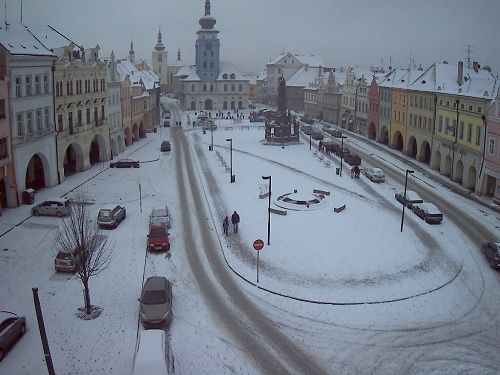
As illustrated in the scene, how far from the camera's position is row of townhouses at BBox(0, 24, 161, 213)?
38.2 m

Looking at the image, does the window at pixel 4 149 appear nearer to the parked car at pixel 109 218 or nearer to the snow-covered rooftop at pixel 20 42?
the snow-covered rooftop at pixel 20 42

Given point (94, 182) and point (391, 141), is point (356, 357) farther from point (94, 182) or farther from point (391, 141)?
point (391, 141)

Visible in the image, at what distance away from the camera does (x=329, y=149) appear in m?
66.0

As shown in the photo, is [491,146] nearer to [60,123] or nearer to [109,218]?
[109,218]

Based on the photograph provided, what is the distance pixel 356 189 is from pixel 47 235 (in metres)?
25.0

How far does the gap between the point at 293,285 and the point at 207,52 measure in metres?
109

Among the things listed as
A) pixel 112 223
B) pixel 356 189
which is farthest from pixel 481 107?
pixel 112 223

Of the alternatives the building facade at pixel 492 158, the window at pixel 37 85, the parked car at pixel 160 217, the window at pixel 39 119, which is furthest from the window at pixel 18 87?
the building facade at pixel 492 158

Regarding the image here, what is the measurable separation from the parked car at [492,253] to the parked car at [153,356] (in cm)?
1795

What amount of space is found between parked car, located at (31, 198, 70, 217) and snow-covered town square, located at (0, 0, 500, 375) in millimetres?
122

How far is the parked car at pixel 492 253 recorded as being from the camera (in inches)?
1126

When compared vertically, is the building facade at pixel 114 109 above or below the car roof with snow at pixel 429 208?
above

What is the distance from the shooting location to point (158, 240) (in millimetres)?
30172

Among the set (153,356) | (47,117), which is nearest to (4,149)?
(47,117)
